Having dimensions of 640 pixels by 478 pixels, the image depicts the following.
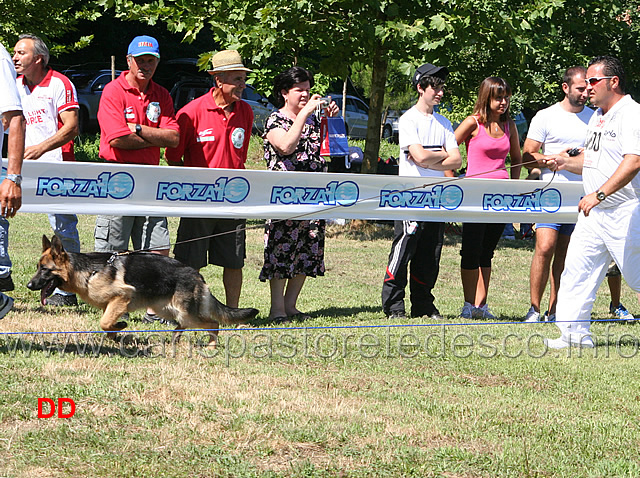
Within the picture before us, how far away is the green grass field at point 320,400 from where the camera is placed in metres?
3.93

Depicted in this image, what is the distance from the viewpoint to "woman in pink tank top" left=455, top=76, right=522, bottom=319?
7.87m

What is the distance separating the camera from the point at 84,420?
14.1 feet

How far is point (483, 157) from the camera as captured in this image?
7996mm

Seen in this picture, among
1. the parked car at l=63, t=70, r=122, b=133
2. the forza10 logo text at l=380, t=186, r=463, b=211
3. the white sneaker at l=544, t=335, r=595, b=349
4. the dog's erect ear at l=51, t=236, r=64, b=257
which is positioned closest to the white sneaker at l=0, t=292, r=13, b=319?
the dog's erect ear at l=51, t=236, r=64, b=257

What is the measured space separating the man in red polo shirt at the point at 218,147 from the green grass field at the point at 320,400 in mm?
673

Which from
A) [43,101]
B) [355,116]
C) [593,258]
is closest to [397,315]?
[593,258]

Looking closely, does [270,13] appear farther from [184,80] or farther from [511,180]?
[184,80]

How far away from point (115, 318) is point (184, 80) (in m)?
18.9

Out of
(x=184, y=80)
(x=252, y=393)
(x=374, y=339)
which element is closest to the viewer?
(x=252, y=393)

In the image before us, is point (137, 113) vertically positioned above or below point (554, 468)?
above

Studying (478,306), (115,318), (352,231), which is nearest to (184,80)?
(352,231)

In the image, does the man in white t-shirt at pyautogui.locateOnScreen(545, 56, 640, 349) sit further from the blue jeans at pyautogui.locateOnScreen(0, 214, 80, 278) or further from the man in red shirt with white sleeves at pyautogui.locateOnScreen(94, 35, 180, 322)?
the blue jeans at pyautogui.locateOnScreen(0, 214, 80, 278)

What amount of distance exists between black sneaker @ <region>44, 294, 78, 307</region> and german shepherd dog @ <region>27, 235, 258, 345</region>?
125 centimetres

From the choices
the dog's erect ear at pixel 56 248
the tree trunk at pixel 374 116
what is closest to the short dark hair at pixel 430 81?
the dog's erect ear at pixel 56 248
